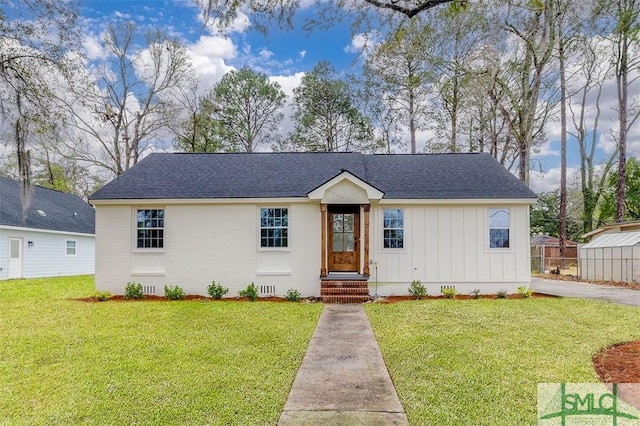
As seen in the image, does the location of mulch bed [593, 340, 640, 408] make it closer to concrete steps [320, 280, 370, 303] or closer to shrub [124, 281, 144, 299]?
concrete steps [320, 280, 370, 303]

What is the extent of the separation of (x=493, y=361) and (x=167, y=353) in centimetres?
477

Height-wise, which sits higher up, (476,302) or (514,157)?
(514,157)

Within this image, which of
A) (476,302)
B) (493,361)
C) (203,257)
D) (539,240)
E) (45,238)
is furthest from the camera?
(539,240)

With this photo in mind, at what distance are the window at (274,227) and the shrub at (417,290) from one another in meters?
4.13

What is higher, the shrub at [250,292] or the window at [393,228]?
the window at [393,228]

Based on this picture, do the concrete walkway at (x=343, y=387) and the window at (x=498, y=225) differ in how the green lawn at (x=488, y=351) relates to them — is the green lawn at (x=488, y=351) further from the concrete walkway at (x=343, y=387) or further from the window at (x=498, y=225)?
the window at (x=498, y=225)

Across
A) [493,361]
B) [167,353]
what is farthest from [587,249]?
[167,353]

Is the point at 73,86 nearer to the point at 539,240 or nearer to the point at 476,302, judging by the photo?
the point at 476,302

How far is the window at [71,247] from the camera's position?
2164 cm

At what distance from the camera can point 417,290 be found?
38.9 feet

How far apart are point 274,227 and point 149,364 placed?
7.29 meters

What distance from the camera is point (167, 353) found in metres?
5.91

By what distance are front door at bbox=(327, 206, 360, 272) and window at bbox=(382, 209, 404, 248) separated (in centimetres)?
92

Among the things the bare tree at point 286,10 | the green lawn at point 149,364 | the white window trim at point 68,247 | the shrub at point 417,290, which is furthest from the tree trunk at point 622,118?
the white window trim at point 68,247
